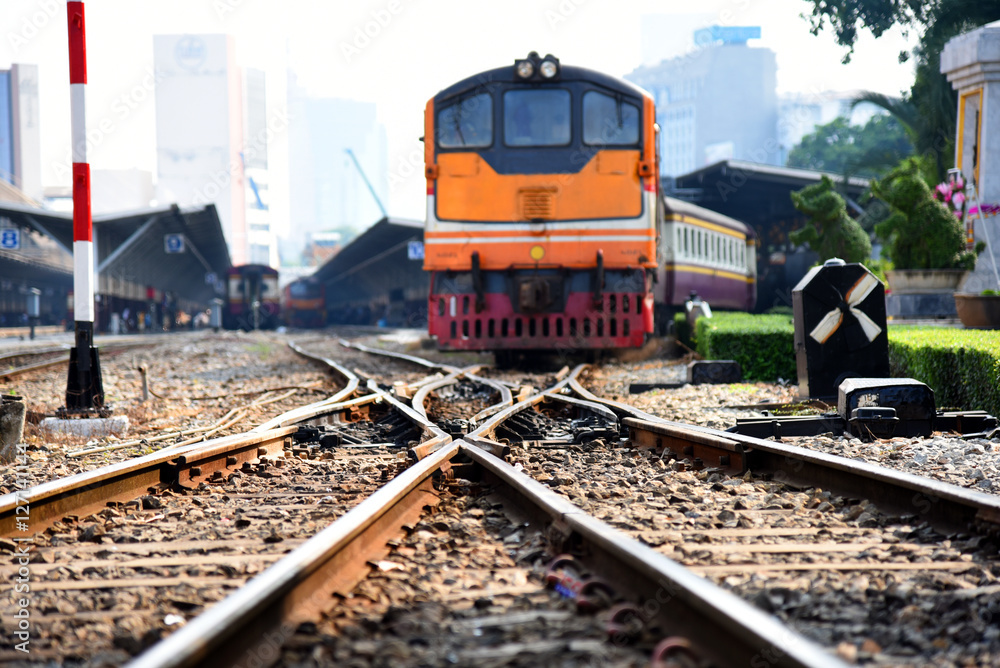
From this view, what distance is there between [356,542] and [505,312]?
841 cm

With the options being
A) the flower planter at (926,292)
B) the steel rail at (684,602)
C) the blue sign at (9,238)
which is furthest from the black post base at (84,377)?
the blue sign at (9,238)

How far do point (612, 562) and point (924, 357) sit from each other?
514 centimetres

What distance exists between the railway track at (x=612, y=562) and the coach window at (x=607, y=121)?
6.89 meters

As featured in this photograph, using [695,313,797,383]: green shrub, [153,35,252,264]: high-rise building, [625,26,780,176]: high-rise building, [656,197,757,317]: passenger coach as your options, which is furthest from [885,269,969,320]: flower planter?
[153,35,252,264]: high-rise building

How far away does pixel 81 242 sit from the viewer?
6703 millimetres

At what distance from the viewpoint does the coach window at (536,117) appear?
35.8 feet

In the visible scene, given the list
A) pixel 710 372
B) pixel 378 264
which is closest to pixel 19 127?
pixel 378 264

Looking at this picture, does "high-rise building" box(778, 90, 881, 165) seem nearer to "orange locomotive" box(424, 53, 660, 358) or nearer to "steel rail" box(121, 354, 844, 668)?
"orange locomotive" box(424, 53, 660, 358)

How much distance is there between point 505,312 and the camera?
36.3ft

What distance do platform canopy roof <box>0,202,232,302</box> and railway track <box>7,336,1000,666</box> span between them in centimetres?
2508

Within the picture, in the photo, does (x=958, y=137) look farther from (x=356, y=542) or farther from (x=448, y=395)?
(x=356, y=542)

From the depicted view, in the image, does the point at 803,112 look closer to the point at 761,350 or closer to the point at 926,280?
the point at 926,280

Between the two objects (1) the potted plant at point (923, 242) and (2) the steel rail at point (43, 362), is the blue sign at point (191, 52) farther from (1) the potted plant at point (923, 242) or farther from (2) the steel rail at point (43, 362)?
(1) the potted plant at point (923, 242)

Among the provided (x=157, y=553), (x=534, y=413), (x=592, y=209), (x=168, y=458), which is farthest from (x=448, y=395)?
(x=157, y=553)
